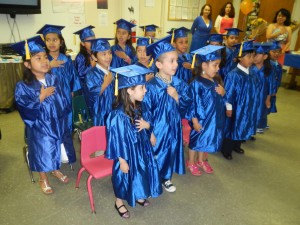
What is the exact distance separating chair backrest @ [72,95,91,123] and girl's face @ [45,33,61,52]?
2.01 feet

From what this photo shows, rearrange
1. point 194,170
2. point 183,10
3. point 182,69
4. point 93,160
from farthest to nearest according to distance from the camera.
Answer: point 183,10
point 182,69
point 194,170
point 93,160

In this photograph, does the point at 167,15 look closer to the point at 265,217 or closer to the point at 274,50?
the point at 274,50

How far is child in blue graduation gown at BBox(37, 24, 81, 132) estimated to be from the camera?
111 inches

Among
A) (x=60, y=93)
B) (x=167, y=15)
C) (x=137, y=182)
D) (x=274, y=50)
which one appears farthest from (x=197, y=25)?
(x=137, y=182)

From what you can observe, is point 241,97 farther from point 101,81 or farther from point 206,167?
point 101,81

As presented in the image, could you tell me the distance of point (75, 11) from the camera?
5.07m

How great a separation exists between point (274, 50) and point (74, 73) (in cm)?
283

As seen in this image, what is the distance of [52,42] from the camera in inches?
112

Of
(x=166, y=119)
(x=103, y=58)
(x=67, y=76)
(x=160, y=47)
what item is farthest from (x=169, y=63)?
(x=67, y=76)

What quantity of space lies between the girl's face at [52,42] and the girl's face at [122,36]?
837 millimetres

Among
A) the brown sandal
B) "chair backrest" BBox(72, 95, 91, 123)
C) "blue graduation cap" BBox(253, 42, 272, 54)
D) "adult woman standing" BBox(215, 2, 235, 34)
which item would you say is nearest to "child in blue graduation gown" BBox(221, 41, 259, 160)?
"blue graduation cap" BBox(253, 42, 272, 54)

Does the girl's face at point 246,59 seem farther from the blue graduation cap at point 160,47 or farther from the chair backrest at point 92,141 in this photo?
the chair backrest at point 92,141

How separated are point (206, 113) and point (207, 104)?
0.31 feet

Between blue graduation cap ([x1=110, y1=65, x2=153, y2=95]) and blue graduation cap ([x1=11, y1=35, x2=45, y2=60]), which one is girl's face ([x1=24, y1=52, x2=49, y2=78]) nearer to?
blue graduation cap ([x1=11, y1=35, x2=45, y2=60])
